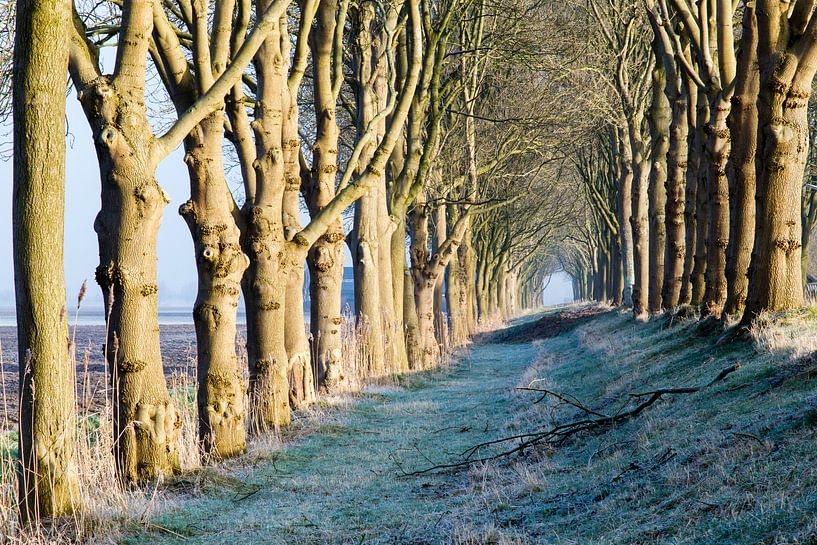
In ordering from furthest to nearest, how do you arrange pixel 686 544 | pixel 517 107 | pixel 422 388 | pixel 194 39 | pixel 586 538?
pixel 517 107, pixel 422 388, pixel 194 39, pixel 586 538, pixel 686 544

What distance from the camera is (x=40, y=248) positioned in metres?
4.75

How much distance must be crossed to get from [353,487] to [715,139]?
8.51 metres

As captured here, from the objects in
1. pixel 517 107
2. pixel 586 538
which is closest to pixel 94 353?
pixel 517 107

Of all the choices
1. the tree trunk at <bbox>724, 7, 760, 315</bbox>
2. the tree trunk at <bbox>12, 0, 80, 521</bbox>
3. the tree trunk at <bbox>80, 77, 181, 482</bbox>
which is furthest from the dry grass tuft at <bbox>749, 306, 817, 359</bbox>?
the tree trunk at <bbox>12, 0, 80, 521</bbox>

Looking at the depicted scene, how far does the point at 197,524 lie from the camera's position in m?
5.23

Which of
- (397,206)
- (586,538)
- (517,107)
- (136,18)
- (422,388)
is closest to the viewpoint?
(586,538)

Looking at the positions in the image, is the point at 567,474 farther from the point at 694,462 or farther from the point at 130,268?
the point at 130,268

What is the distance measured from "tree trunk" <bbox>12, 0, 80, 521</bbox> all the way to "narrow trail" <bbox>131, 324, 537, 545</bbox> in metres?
0.72

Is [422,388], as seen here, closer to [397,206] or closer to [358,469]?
[397,206]

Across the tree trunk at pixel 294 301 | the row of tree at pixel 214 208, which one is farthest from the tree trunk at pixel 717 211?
the tree trunk at pixel 294 301

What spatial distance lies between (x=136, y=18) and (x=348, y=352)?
7348mm

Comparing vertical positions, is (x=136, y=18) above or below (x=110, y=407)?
above

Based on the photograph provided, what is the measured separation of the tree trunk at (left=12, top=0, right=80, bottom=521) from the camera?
15.5 ft

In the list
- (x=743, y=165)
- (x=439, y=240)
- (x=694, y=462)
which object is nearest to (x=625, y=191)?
(x=439, y=240)
